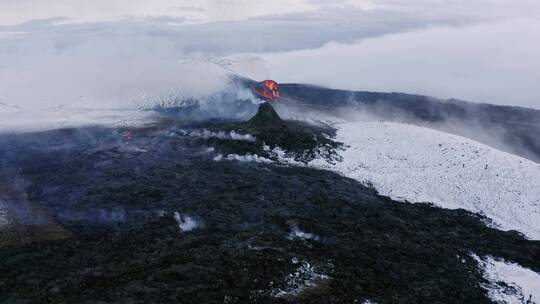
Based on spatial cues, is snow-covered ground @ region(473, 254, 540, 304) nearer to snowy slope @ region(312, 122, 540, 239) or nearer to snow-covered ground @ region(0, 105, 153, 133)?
snowy slope @ region(312, 122, 540, 239)

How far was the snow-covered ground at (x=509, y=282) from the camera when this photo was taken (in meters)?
24.7

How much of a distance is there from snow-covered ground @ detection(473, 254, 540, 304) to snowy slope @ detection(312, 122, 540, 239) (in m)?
6.93

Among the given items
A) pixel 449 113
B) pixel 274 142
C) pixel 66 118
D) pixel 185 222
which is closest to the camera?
pixel 185 222

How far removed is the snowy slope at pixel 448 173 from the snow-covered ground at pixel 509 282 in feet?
22.7

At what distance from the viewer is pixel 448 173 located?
148ft

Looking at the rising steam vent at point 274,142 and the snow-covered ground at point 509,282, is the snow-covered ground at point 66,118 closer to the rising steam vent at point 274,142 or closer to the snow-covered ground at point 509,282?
the rising steam vent at point 274,142

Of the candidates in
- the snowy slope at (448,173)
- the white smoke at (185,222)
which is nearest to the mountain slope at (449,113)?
the snowy slope at (448,173)

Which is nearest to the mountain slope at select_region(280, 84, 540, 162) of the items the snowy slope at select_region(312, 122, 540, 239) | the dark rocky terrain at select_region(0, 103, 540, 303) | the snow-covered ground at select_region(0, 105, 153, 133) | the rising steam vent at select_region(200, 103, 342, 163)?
the snowy slope at select_region(312, 122, 540, 239)

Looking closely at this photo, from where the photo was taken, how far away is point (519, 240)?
3209cm

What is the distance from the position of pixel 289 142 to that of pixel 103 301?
34.8m

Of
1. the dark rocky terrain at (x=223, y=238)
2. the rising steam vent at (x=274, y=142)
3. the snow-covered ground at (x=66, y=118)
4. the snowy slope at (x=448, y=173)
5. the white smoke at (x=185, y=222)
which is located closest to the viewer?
the dark rocky terrain at (x=223, y=238)

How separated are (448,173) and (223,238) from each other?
87.9 feet

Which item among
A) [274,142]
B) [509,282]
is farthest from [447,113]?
[509,282]

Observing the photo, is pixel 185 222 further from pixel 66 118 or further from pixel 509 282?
pixel 66 118
